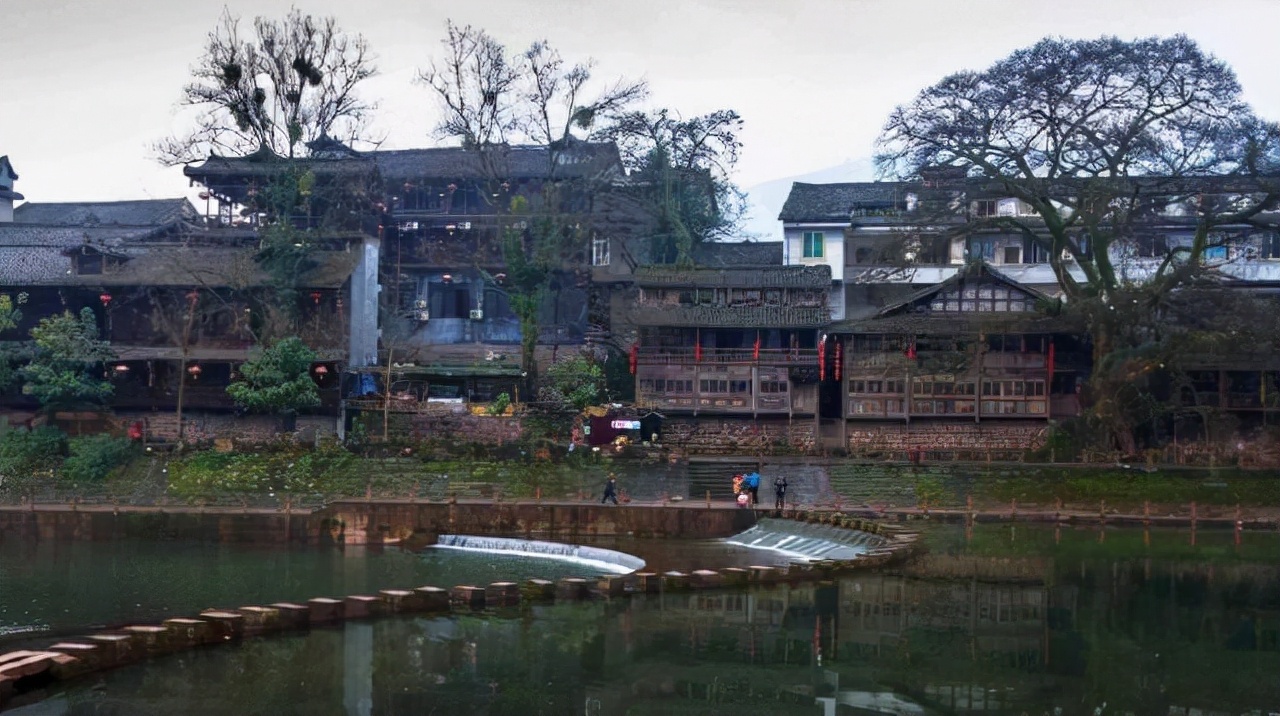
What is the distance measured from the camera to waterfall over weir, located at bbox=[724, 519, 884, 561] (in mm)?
Answer: 37656

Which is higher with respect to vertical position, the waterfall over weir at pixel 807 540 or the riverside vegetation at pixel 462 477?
the riverside vegetation at pixel 462 477

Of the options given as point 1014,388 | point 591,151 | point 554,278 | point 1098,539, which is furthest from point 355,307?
point 1098,539

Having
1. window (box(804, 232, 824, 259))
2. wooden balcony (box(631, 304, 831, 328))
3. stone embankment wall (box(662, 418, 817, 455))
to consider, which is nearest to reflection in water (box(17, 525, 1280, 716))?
stone embankment wall (box(662, 418, 817, 455))

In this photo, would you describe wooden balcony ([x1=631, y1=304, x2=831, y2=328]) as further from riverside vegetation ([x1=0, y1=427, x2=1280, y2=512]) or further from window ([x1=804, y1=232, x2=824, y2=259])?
riverside vegetation ([x1=0, y1=427, x2=1280, y2=512])

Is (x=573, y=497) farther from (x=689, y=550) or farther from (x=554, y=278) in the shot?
(x=554, y=278)

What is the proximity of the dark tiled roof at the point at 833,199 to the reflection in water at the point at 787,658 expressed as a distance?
1206 inches

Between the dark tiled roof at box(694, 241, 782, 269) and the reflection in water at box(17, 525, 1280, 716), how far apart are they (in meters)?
31.1

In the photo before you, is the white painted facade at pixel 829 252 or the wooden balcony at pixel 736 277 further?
the white painted facade at pixel 829 252

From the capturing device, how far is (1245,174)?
4809 cm

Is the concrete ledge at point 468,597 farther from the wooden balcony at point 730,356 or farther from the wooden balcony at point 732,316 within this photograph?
the wooden balcony at point 732,316

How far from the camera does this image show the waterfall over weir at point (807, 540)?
37.7 meters

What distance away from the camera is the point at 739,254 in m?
64.0

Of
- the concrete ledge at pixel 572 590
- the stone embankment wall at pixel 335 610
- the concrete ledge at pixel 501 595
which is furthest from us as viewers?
the concrete ledge at pixel 572 590

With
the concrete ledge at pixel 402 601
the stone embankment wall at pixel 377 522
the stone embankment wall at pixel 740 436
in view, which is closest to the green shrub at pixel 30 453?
the stone embankment wall at pixel 377 522
